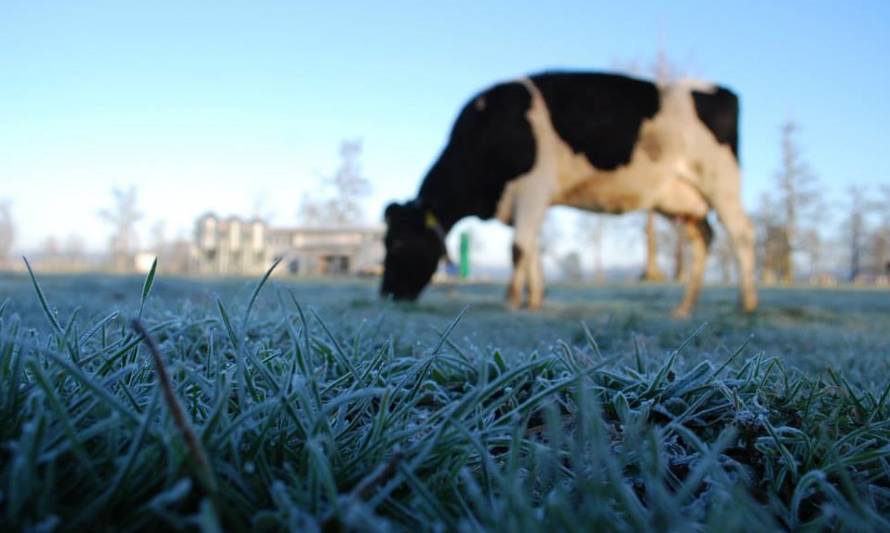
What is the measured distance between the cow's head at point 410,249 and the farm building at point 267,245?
803 inches

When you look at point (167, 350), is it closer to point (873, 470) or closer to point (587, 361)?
point (587, 361)

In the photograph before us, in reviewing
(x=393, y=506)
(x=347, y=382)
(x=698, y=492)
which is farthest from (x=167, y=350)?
(x=698, y=492)

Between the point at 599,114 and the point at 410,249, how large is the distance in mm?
2200

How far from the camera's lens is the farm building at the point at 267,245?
26.4 metres

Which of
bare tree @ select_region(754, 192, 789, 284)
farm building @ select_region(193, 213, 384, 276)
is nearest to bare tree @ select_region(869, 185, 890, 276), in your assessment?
bare tree @ select_region(754, 192, 789, 284)

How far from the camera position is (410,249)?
5.48 meters

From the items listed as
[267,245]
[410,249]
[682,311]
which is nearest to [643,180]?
[682,311]

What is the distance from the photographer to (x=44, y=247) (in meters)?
59.4

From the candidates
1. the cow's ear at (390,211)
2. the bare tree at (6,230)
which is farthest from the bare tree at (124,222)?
the cow's ear at (390,211)

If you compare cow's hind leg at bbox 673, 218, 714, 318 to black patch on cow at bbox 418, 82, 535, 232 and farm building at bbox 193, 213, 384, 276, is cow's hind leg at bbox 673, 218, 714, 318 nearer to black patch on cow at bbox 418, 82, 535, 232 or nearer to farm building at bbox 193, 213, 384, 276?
black patch on cow at bbox 418, 82, 535, 232

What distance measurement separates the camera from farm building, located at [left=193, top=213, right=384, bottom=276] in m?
26.4

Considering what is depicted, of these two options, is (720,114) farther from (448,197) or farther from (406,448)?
(406,448)

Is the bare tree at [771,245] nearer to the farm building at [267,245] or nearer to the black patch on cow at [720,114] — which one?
the farm building at [267,245]

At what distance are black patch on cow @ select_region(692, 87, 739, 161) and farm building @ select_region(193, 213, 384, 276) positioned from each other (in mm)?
21354
